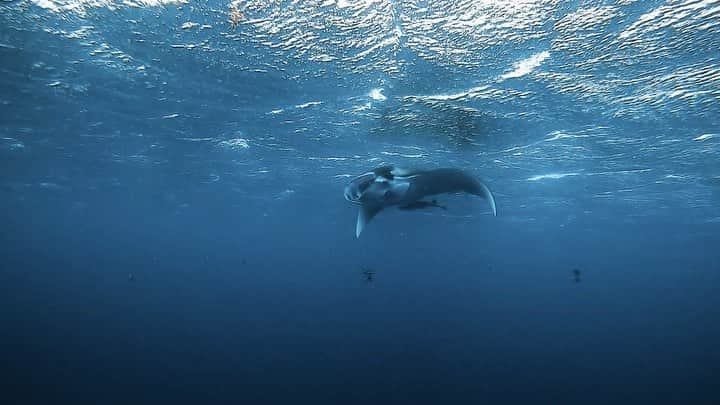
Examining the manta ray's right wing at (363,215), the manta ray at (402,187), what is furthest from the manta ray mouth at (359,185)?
the manta ray's right wing at (363,215)

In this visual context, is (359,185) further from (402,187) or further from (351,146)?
(351,146)

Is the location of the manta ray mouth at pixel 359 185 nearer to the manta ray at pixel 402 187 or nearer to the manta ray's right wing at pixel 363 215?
the manta ray at pixel 402 187

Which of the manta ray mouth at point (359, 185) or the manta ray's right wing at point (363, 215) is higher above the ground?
the manta ray mouth at point (359, 185)

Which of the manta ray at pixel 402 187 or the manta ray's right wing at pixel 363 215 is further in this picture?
the manta ray's right wing at pixel 363 215

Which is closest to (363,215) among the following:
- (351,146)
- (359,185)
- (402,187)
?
(402,187)

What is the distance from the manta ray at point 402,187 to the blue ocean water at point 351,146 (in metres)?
2.74

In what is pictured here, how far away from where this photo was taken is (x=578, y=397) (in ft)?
63.6

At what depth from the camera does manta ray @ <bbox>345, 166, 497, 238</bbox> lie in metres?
9.32

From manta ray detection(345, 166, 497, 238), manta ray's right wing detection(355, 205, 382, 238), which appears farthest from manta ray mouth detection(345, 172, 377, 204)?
manta ray's right wing detection(355, 205, 382, 238)

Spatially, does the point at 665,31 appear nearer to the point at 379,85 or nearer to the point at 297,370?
the point at 379,85

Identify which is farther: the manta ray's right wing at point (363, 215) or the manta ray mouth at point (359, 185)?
the manta ray's right wing at point (363, 215)

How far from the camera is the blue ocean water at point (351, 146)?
26.5 feet

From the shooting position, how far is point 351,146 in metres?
16.5

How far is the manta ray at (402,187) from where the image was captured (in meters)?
9.32
